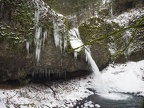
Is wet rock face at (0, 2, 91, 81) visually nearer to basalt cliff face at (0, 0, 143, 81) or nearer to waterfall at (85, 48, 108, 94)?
basalt cliff face at (0, 0, 143, 81)

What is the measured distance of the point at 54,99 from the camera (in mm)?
9352

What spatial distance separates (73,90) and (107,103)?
1.94 meters

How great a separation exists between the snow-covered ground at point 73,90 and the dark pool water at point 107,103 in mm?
337

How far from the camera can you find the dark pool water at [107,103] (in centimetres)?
897

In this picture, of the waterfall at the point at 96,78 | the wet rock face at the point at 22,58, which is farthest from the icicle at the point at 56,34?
the waterfall at the point at 96,78

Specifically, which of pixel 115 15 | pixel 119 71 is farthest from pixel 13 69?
pixel 115 15

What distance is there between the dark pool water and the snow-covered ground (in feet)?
1.11

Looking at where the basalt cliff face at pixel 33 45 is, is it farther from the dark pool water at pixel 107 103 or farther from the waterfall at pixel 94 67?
the dark pool water at pixel 107 103

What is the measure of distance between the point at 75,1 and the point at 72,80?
386 inches

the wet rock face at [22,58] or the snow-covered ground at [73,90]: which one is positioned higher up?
the wet rock face at [22,58]

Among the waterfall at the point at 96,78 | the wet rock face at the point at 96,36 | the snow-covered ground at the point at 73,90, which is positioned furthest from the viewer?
the wet rock face at the point at 96,36

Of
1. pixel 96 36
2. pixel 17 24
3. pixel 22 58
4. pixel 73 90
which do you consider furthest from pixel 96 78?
pixel 17 24

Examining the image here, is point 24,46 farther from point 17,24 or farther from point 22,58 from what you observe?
point 17,24

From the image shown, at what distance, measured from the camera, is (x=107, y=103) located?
9336 millimetres
